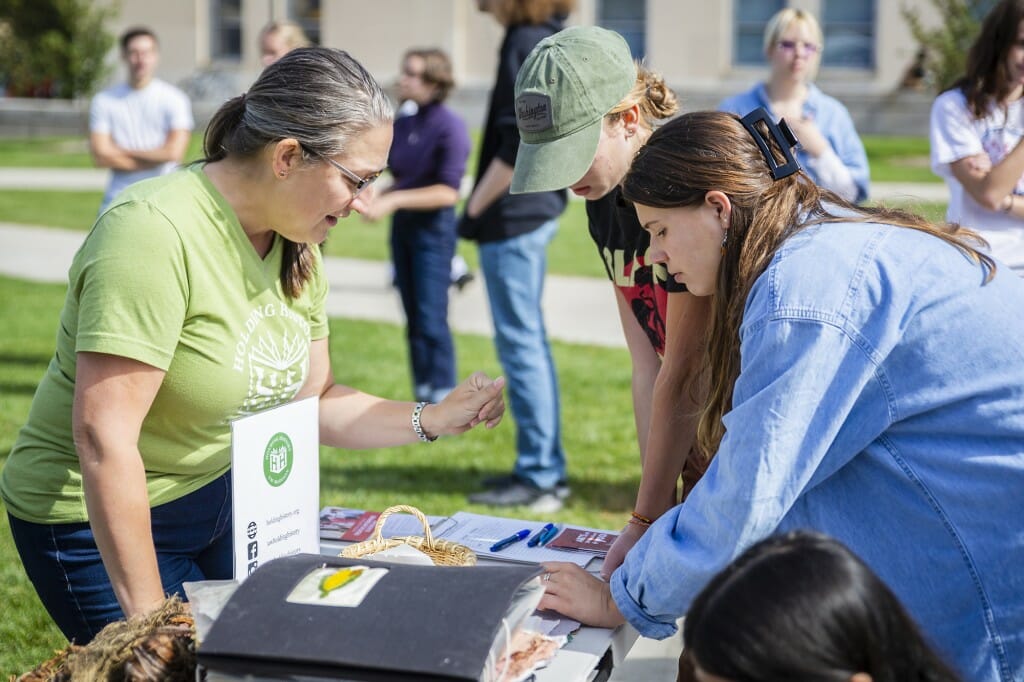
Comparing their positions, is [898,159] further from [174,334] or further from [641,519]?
[174,334]

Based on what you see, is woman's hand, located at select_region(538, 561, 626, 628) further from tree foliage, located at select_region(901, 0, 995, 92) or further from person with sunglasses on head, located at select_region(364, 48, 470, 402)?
tree foliage, located at select_region(901, 0, 995, 92)

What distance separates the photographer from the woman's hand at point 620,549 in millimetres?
2305

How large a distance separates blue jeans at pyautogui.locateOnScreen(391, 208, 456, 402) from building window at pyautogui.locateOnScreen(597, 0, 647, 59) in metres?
20.4

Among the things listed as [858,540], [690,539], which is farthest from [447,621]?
[858,540]

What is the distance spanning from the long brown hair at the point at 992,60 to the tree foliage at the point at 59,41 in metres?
24.2

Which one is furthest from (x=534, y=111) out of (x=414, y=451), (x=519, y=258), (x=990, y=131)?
(x=414, y=451)

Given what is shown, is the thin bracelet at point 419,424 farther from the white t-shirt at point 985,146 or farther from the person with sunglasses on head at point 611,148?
the white t-shirt at point 985,146

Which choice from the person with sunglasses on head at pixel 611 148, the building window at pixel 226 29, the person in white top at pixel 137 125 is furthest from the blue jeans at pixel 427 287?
the building window at pixel 226 29

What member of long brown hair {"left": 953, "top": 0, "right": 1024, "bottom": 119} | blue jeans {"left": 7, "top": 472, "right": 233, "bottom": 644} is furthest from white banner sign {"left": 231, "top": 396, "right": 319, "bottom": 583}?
long brown hair {"left": 953, "top": 0, "right": 1024, "bottom": 119}

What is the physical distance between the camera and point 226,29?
2864cm

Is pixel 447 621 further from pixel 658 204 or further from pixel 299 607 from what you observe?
pixel 658 204

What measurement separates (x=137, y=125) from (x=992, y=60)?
15.8 ft

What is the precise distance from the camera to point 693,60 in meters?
24.7

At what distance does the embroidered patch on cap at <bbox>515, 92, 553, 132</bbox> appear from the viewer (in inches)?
95.9
